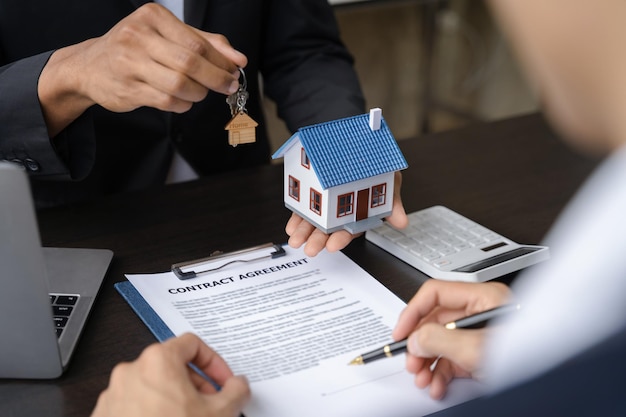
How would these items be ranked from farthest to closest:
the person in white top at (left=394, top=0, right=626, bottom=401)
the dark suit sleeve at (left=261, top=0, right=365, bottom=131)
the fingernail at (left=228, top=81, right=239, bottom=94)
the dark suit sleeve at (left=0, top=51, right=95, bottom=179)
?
the dark suit sleeve at (left=261, top=0, right=365, bottom=131)
the dark suit sleeve at (left=0, top=51, right=95, bottom=179)
the fingernail at (left=228, top=81, right=239, bottom=94)
the person in white top at (left=394, top=0, right=626, bottom=401)

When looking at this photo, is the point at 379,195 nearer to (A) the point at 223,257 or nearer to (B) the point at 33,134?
(A) the point at 223,257

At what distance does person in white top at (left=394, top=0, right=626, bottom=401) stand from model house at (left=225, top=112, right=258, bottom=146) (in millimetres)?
603

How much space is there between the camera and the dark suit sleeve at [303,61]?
1.43 m

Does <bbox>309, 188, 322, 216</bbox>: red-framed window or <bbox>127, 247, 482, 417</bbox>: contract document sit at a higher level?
<bbox>309, 188, 322, 216</bbox>: red-framed window

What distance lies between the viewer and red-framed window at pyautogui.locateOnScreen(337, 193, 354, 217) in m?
1.01

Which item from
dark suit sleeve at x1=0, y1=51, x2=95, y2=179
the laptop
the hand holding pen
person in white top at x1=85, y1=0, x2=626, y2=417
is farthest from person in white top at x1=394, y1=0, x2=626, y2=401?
dark suit sleeve at x1=0, y1=51, x2=95, y2=179

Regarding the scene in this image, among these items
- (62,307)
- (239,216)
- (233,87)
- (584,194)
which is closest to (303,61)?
(239,216)

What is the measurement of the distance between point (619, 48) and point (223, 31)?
1.17 meters

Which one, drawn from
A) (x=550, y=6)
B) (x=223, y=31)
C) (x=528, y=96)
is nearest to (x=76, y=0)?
(x=223, y=31)

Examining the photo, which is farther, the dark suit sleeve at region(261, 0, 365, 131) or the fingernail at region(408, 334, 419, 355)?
the dark suit sleeve at region(261, 0, 365, 131)

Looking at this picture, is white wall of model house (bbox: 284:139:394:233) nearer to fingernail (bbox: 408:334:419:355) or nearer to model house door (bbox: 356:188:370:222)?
model house door (bbox: 356:188:370:222)

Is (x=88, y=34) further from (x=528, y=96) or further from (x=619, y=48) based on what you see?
(x=528, y=96)

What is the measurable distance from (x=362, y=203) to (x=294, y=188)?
10cm

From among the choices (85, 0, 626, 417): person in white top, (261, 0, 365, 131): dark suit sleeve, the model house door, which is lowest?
the model house door
